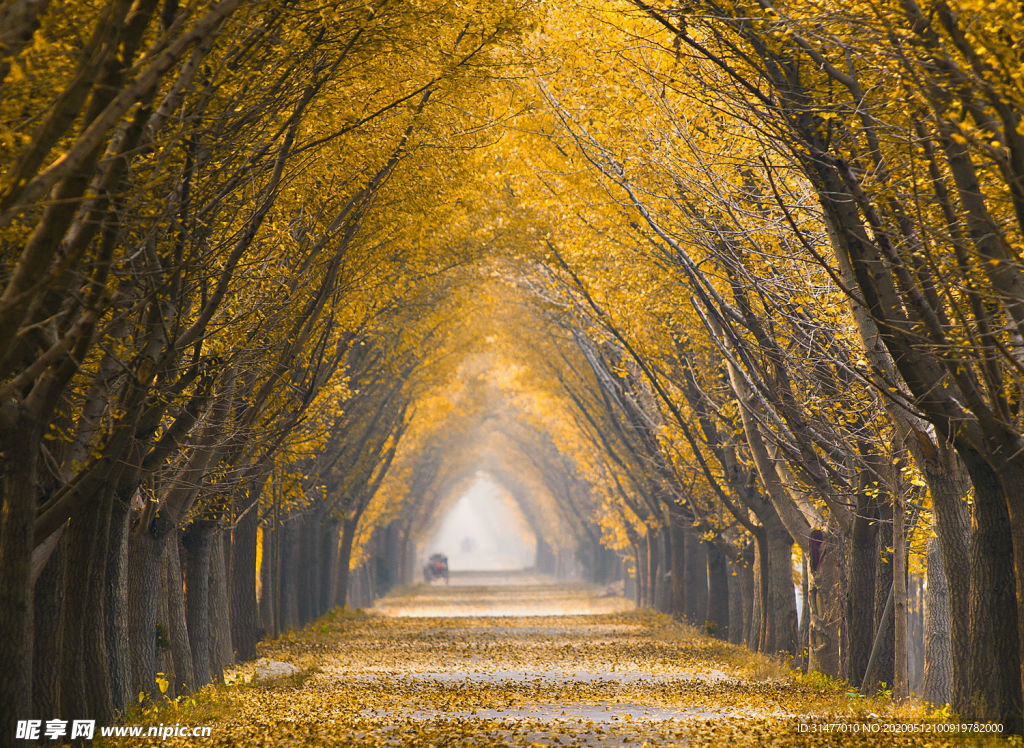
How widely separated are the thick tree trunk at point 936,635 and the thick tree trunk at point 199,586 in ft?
34.0

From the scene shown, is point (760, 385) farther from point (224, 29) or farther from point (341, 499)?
point (341, 499)

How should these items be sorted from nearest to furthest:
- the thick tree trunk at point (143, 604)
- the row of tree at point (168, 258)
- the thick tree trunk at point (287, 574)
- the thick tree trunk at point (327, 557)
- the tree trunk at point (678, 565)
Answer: the row of tree at point (168, 258)
the thick tree trunk at point (143, 604)
the thick tree trunk at point (287, 574)
the tree trunk at point (678, 565)
the thick tree trunk at point (327, 557)

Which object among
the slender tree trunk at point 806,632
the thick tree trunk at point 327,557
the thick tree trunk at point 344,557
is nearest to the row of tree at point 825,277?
the slender tree trunk at point 806,632

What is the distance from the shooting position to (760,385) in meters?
15.8

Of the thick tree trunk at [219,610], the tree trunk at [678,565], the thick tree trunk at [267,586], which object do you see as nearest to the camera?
the thick tree trunk at [219,610]

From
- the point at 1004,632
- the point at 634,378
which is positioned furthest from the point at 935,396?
the point at 634,378

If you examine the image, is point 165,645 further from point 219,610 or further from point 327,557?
point 327,557

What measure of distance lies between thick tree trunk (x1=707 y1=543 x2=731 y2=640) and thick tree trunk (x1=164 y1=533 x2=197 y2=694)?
15.7 metres

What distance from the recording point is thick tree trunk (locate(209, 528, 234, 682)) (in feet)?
63.4

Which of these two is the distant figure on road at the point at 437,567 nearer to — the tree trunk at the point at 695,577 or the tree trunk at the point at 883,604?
the tree trunk at the point at 695,577

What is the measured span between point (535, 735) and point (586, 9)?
8.62 metres

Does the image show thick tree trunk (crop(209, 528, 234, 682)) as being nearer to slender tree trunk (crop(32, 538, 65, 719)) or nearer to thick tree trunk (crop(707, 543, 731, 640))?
slender tree trunk (crop(32, 538, 65, 719))

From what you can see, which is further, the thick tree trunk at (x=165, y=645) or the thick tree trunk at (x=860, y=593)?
the thick tree trunk at (x=860, y=593)

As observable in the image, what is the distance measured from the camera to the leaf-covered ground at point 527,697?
11.6m
